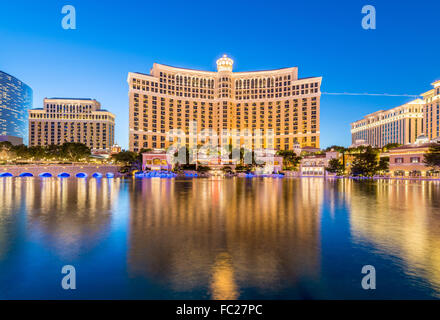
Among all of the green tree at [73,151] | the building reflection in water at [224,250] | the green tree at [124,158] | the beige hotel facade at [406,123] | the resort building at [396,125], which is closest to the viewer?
the building reflection in water at [224,250]

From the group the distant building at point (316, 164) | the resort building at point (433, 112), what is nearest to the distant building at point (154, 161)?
the distant building at point (316, 164)

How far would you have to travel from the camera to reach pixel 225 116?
144 meters

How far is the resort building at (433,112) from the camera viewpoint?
363ft

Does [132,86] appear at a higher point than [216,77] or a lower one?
lower

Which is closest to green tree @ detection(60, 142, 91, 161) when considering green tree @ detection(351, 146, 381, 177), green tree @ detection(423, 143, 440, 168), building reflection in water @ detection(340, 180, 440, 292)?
building reflection in water @ detection(340, 180, 440, 292)

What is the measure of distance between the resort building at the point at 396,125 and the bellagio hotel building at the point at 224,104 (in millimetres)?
35634

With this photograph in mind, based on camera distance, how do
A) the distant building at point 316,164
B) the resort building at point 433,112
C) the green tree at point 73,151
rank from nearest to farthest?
the distant building at point 316,164 → the green tree at point 73,151 → the resort building at point 433,112

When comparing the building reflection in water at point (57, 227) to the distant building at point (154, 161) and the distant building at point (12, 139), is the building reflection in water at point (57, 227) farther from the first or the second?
the distant building at point (12, 139)

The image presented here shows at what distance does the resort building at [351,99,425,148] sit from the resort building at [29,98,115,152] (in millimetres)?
156841

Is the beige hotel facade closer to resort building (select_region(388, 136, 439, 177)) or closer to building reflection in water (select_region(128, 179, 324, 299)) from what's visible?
resort building (select_region(388, 136, 439, 177))

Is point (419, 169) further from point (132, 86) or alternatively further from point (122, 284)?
point (132, 86)

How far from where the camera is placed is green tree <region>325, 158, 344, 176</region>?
78.4m
